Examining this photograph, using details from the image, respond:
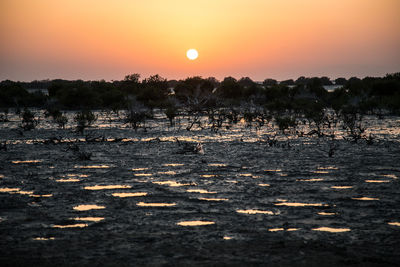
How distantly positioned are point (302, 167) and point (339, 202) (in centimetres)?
388

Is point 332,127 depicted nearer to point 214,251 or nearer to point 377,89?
point 214,251

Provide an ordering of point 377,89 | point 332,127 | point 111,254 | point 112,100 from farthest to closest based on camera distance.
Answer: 1. point 377,89
2. point 112,100
3. point 332,127
4. point 111,254

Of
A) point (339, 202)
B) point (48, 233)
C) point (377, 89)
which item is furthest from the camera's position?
point (377, 89)

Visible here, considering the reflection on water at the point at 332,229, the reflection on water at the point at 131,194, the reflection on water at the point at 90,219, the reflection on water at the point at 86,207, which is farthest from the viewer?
the reflection on water at the point at 131,194

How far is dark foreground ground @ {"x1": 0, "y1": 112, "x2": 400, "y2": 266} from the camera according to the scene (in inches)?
200

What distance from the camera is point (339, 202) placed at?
7582 mm

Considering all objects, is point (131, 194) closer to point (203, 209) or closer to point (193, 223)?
point (203, 209)

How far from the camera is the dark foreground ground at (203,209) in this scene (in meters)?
5.09

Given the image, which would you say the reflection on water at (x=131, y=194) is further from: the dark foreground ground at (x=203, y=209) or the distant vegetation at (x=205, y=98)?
the distant vegetation at (x=205, y=98)

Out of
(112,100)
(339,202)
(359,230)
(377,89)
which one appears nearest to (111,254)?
(359,230)

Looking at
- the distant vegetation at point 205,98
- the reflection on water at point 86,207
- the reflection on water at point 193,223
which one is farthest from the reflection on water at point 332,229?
the distant vegetation at point 205,98

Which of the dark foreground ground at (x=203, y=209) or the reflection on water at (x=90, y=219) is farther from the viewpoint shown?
the reflection on water at (x=90, y=219)

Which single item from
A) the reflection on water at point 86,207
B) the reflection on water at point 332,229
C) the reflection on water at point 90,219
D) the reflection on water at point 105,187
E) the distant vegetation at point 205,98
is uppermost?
the distant vegetation at point 205,98

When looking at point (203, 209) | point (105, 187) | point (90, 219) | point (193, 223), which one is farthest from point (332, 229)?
point (105, 187)
